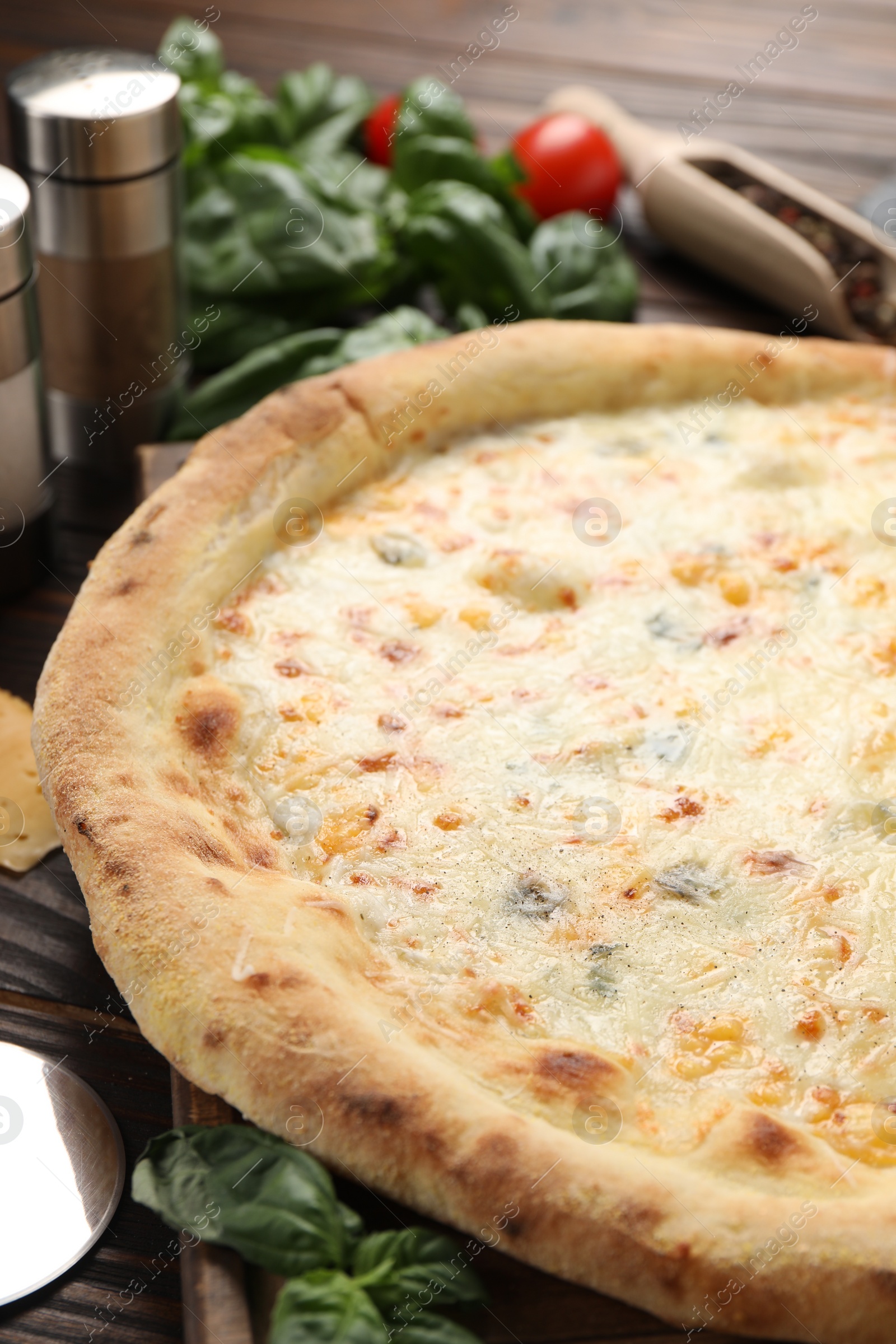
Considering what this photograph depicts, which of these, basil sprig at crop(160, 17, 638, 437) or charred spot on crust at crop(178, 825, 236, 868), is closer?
charred spot on crust at crop(178, 825, 236, 868)

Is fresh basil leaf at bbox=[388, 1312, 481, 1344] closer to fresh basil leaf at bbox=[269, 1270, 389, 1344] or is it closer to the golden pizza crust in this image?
fresh basil leaf at bbox=[269, 1270, 389, 1344]

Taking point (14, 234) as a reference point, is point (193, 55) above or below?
below

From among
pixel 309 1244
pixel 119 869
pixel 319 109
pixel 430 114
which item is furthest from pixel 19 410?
pixel 319 109

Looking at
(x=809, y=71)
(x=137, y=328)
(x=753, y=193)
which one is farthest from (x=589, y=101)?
(x=137, y=328)

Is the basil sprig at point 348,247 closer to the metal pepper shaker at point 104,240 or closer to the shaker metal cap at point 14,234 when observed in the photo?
the metal pepper shaker at point 104,240

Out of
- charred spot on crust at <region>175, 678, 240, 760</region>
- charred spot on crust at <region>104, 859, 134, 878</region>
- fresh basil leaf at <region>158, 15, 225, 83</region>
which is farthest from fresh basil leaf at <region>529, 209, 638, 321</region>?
charred spot on crust at <region>104, 859, 134, 878</region>

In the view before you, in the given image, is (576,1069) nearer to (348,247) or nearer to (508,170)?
(348,247)

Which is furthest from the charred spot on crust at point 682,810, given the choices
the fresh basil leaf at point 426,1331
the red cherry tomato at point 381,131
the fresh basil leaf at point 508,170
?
the red cherry tomato at point 381,131
